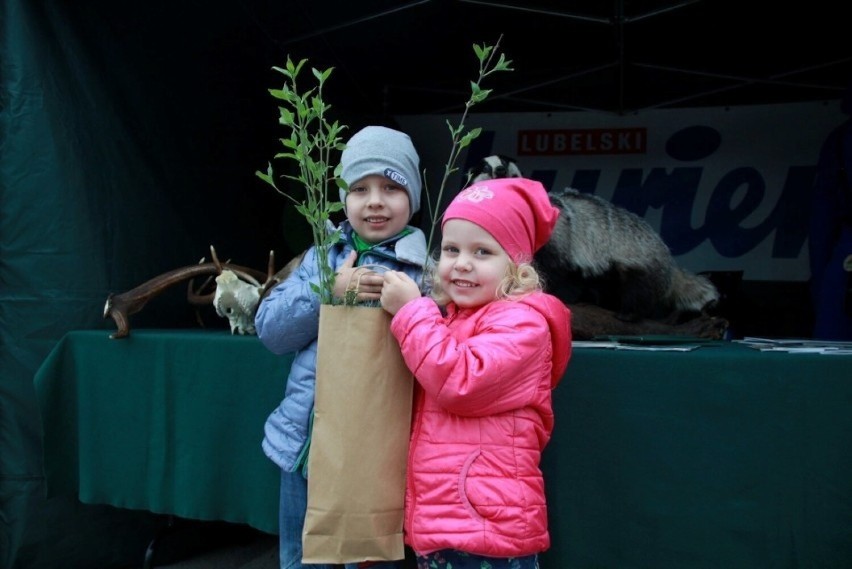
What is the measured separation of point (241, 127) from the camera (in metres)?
3.67

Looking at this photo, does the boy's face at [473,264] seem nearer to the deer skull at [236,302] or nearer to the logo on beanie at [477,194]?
the logo on beanie at [477,194]

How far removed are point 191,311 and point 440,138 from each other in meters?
2.02

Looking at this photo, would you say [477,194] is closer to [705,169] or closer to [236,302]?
[236,302]

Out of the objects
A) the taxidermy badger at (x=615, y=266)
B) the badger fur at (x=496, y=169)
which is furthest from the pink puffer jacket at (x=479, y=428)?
the badger fur at (x=496, y=169)

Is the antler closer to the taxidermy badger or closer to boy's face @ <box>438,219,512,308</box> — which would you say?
the taxidermy badger

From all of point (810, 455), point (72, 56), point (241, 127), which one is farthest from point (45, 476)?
point (810, 455)

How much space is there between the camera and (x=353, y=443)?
1407mm

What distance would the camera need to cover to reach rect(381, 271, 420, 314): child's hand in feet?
4.64

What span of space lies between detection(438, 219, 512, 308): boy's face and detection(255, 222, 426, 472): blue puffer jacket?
0.25 meters

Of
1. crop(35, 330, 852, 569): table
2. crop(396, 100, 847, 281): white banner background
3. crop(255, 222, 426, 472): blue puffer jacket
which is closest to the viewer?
crop(255, 222, 426, 472): blue puffer jacket

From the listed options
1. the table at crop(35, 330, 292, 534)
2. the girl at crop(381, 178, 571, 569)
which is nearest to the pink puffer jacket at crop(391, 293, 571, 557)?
the girl at crop(381, 178, 571, 569)

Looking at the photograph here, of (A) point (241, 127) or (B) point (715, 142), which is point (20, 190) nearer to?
(A) point (241, 127)

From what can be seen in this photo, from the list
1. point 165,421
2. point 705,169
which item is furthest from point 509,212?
point 705,169

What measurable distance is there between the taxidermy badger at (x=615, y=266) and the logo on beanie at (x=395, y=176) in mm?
1010
